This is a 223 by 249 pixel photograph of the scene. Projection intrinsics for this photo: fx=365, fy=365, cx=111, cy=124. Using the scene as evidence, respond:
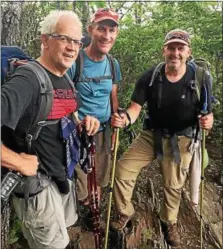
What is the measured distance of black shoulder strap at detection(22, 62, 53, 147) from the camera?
2549 mm

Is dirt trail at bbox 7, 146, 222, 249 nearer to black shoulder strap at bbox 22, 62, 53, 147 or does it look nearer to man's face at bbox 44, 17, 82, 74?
black shoulder strap at bbox 22, 62, 53, 147

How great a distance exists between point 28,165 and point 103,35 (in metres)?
2.02

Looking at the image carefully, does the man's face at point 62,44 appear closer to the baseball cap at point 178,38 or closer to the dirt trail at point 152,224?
the baseball cap at point 178,38

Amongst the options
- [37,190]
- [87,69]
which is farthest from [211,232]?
[37,190]

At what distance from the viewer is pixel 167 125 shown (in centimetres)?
456

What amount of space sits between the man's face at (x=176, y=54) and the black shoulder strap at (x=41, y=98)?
2.10 m

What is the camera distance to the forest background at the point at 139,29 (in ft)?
13.7

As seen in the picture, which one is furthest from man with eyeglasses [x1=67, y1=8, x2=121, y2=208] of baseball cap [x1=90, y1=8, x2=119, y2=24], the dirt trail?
the dirt trail

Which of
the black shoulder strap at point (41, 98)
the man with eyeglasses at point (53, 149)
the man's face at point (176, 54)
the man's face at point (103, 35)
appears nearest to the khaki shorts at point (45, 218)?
the man with eyeglasses at point (53, 149)

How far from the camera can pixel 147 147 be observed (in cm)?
478

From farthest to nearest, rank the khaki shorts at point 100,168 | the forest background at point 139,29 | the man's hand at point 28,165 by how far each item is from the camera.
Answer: the khaki shorts at point 100,168, the forest background at point 139,29, the man's hand at point 28,165

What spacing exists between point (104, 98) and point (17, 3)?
4.61ft

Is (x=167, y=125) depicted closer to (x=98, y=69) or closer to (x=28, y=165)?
(x=98, y=69)

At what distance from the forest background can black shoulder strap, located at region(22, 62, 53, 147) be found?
146 centimetres
